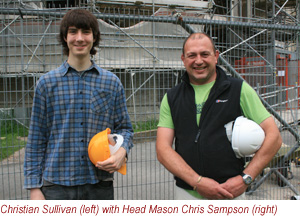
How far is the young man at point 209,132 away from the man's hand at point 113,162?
353 mm

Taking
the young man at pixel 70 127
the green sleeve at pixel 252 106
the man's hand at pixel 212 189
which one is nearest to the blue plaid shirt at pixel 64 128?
the young man at pixel 70 127

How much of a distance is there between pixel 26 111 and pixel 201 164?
2514 mm

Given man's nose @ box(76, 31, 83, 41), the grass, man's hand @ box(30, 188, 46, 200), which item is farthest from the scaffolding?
man's hand @ box(30, 188, 46, 200)

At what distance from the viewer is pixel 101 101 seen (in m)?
2.30

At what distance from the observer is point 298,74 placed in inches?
185

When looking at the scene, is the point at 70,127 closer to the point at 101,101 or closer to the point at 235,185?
the point at 101,101

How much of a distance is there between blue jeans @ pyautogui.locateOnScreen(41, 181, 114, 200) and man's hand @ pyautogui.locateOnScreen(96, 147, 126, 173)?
8.7 inches

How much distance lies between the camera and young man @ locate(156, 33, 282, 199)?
220 cm

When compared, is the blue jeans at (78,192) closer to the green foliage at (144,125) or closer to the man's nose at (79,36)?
the man's nose at (79,36)

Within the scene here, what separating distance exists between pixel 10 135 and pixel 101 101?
2047 mm

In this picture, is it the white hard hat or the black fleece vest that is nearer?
the white hard hat

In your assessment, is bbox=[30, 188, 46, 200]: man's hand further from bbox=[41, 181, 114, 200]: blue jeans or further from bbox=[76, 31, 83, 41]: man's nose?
bbox=[76, 31, 83, 41]: man's nose

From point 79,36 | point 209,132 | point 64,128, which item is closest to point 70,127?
point 64,128
